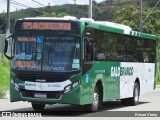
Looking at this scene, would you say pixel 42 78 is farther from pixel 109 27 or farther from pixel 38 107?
pixel 109 27

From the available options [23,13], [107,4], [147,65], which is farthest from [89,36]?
[107,4]

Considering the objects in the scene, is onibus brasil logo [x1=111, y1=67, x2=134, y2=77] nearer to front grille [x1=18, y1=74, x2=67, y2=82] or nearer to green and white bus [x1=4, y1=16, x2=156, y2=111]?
green and white bus [x1=4, y1=16, x2=156, y2=111]

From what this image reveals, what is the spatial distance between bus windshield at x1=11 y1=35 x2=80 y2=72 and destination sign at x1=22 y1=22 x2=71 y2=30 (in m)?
0.30

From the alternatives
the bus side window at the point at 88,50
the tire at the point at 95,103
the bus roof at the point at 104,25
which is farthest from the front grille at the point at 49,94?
the bus roof at the point at 104,25

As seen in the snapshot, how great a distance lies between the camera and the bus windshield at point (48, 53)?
53.9 feet

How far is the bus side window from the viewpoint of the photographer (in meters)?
16.8

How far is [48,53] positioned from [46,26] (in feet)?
2.99

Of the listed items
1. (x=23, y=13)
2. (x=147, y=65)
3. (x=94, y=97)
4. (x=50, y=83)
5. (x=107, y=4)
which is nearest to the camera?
(x=50, y=83)

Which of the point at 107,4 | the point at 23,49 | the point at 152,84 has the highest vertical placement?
the point at 107,4

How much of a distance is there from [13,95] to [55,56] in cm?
183

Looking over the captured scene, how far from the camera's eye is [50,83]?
644 inches

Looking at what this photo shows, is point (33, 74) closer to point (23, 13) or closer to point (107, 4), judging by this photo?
point (23, 13)

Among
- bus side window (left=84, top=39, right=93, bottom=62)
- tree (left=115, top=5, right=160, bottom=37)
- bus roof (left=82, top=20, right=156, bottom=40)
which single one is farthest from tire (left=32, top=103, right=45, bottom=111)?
tree (left=115, top=5, right=160, bottom=37)

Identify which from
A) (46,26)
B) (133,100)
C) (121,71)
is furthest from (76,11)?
(46,26)
